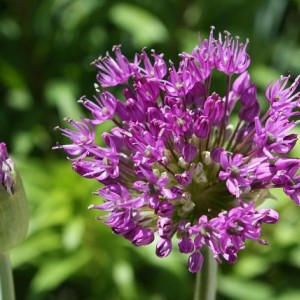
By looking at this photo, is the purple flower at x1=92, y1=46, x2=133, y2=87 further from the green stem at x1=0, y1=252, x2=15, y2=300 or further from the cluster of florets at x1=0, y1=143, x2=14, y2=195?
the green stem at x1=0, y1=252, x2=15, y2=300

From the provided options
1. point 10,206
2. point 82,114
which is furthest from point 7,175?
point 82,114

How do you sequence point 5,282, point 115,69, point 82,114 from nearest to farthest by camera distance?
point 5,282 → point 115,69 → point 82,114

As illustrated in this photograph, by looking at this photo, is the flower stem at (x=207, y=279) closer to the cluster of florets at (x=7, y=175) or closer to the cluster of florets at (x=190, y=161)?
the cluster of florets at (x=190, y=161)

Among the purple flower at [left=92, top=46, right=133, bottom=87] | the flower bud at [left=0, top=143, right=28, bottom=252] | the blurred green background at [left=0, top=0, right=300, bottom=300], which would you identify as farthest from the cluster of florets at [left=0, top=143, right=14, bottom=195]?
the blurred green background at [left=0, top=0, right=300, bottom=300]

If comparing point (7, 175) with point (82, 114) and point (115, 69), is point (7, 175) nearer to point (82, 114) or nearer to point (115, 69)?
point (115, 69)

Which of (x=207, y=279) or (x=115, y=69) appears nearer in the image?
(x=207, y=279)
